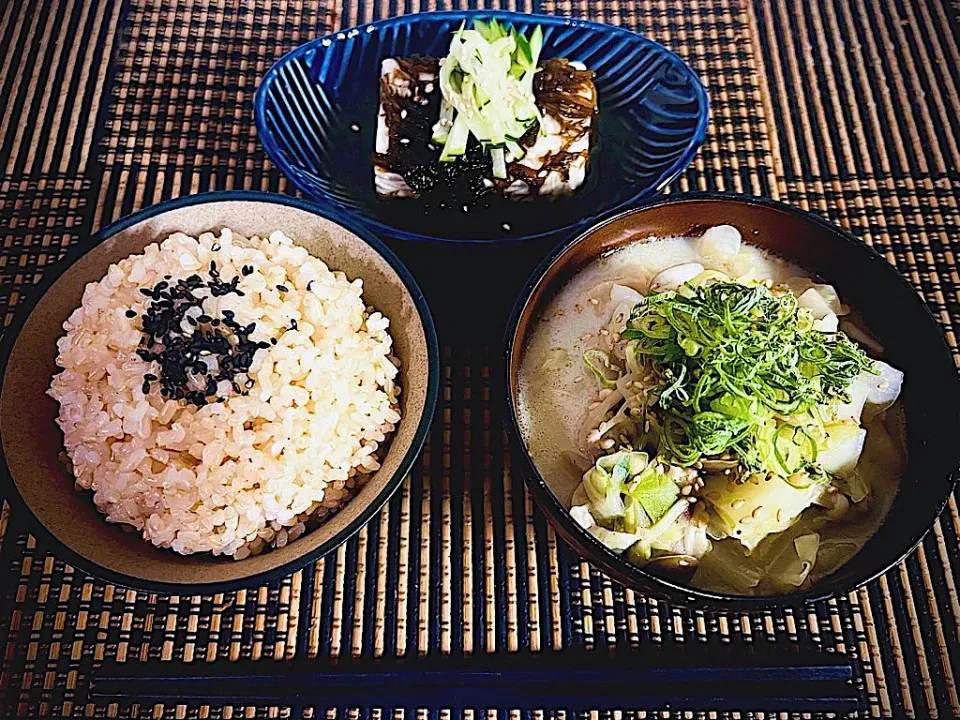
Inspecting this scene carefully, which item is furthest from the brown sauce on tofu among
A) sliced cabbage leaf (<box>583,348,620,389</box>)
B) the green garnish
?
the green garnish

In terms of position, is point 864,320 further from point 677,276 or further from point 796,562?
point 796,562

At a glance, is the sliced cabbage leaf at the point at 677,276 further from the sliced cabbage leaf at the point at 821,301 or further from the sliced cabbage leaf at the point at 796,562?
the sliced cabbage leaf at the point at 796,562

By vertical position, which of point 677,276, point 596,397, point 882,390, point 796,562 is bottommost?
point 796,562

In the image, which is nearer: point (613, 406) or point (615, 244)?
point (613, 406)

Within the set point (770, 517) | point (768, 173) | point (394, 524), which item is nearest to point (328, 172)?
point (394, 524)

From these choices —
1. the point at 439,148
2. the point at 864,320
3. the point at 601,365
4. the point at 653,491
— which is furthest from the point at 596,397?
the point at 439,148

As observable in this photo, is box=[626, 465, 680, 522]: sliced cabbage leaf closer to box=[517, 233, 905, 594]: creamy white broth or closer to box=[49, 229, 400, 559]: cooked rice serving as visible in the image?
box=[517, 233, 905, 594]: creamy white broth

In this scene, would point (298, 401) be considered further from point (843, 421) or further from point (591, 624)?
point (843, 421)
